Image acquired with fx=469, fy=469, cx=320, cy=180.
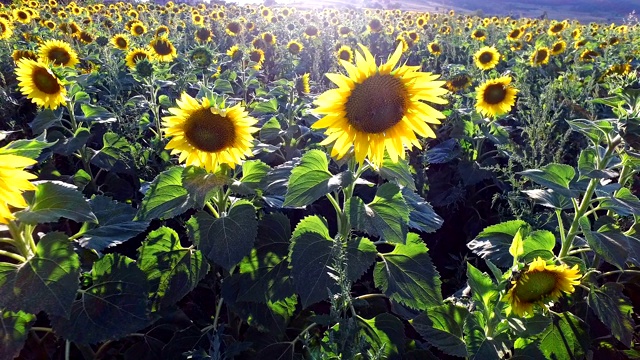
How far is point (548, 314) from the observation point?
2.08m

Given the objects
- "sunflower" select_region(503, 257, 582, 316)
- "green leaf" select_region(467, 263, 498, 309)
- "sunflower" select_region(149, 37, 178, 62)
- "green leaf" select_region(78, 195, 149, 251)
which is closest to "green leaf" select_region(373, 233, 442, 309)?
"green leaf" select_region(467, 263, 498, 309)

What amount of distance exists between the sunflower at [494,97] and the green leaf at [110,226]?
3.37 m

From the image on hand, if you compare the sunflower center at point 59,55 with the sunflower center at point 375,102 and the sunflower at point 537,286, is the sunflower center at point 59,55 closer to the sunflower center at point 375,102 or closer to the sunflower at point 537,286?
the sunflower center at point 375,102

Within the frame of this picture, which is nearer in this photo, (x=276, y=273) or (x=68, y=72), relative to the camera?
(x=276, y=273)

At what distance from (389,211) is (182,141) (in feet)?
3.25

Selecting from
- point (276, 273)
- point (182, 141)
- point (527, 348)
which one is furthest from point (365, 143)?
point (527, 348)

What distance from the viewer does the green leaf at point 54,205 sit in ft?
5.33

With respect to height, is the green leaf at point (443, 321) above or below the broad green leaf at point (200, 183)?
below

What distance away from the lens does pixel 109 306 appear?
71.8 inches

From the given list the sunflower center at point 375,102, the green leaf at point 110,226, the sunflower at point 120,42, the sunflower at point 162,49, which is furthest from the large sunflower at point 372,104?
the sunflower at point 120,42

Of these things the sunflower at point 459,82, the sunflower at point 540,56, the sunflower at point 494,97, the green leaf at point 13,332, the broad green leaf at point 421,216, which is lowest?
the green leaf at point 13,332

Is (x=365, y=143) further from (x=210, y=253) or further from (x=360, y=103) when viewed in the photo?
(x=210, y=253)

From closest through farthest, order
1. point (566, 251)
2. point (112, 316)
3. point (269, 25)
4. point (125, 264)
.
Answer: point (112, 316)
point (125, 264)
point (566, 251)
point (269, 25)

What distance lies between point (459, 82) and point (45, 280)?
5266 millimetres
